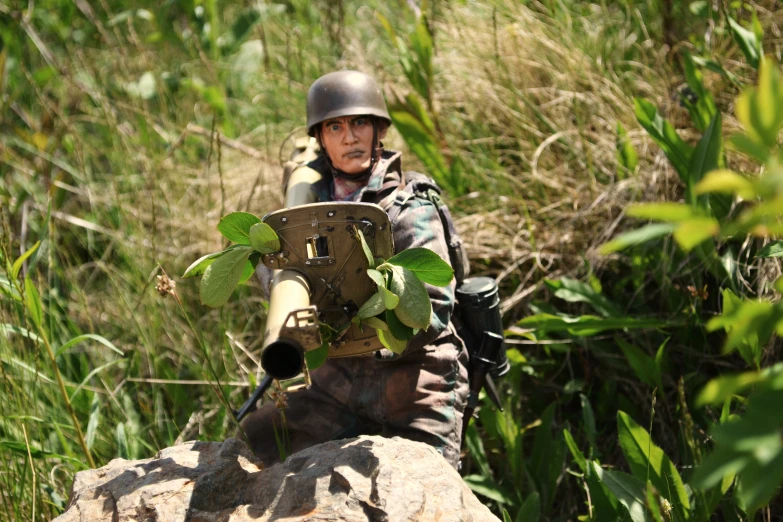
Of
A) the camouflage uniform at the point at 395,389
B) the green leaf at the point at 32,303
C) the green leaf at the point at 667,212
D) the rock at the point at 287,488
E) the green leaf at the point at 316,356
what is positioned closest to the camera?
the green leaf at the point at 667,212

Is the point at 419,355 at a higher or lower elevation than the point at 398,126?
lower

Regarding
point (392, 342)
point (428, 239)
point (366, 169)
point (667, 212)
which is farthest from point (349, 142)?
point (667, 212)

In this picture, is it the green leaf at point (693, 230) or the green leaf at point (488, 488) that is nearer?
the green leaf at point (693, 230)

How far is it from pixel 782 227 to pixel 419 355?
1731 mm

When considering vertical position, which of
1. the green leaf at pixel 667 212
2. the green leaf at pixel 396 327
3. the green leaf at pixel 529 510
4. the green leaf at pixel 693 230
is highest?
the green leaf at pixel 667 212

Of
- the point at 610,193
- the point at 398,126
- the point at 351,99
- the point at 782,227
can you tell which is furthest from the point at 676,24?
the point at 782,227

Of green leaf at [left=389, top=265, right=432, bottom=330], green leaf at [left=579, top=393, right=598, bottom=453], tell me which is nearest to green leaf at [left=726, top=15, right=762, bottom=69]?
green leaf at [left=579, top=393, right=598, bottom=453]

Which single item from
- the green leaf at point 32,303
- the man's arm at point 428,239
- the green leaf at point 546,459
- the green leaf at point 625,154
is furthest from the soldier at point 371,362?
the green leaf at point 625,154

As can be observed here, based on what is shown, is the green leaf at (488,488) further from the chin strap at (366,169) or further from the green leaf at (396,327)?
the chin strap at (366,169)

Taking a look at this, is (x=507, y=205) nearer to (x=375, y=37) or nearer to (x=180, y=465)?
(x=375, y=37)

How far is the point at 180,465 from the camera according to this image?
2.14 m

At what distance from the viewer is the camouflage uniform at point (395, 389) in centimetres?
260

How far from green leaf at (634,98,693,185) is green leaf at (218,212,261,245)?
1.73 meters

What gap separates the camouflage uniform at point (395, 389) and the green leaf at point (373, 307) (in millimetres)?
398
